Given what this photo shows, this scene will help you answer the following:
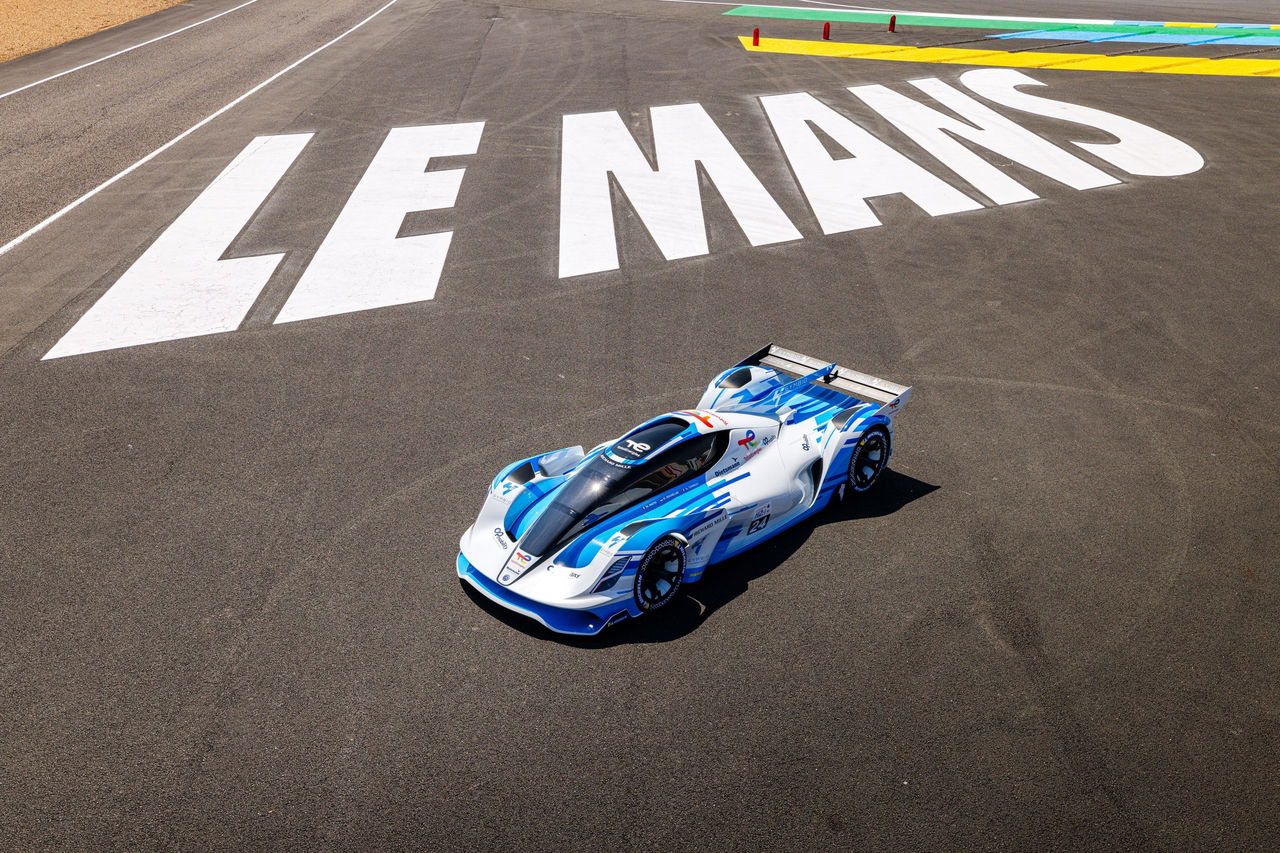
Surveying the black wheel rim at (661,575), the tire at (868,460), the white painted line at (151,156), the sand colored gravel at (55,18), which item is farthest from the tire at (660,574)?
the sand colored gravel at (55,18)

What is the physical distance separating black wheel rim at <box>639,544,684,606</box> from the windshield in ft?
1.89

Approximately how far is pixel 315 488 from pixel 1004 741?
22.1ft

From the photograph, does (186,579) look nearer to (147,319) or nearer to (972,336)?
(147,319)

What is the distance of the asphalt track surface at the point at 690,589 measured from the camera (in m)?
6.34

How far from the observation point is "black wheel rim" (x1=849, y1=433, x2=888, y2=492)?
9.27m

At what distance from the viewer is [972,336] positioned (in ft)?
41.6

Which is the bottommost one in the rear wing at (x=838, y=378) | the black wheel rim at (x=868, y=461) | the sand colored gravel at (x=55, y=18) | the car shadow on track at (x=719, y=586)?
the car shadow on track at (x=719, y=586)

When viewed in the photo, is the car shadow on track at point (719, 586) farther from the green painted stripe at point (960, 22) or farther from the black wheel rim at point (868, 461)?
the green painted stripe at point (960, 22)

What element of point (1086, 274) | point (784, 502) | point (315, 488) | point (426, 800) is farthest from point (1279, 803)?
point (1086, 274)

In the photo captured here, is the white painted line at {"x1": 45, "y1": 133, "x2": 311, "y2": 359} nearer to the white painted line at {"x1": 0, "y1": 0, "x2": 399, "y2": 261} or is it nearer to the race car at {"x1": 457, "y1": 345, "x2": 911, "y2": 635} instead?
the white painted line at {"x1": 0, "y1": 0, "x2": 399, "y2": 261}

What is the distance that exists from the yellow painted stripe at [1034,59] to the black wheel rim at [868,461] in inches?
808

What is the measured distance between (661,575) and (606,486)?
893mm

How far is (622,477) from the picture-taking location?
818 centimetres

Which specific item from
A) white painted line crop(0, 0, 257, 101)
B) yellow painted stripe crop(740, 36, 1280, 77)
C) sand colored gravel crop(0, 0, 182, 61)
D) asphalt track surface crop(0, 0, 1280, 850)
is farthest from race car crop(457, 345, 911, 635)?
sand colored gravel crop(0, 0, 182, 61)
